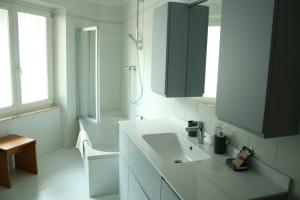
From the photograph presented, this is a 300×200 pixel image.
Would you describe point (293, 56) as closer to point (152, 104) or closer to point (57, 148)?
point (152, 104)

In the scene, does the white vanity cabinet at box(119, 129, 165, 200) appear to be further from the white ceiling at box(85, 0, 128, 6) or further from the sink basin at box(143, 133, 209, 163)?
the white ceiling at box(85, 0, 128, 6)

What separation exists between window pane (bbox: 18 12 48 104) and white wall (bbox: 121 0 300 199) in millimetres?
1240

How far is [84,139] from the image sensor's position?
2916 millimetres

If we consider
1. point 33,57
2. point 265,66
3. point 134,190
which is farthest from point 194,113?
point 33,57

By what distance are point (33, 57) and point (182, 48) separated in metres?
2.48

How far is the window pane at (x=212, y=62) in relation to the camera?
1853mm

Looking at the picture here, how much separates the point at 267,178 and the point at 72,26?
3.40 m

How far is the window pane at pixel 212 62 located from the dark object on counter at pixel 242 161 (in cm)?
Result: 54

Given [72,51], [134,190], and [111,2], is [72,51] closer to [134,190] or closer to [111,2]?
[111,2]

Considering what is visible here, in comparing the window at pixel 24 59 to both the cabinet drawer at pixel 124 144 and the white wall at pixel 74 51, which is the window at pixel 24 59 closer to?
the white wall at pixel 74 51

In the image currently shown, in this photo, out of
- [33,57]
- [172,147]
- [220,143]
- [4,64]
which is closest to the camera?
[220,143]

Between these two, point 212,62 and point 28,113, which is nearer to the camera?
point 212,62

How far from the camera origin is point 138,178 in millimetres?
1842

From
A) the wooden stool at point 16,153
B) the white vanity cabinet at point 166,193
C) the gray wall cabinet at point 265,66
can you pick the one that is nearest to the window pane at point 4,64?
the wooden stool at point 16,153
